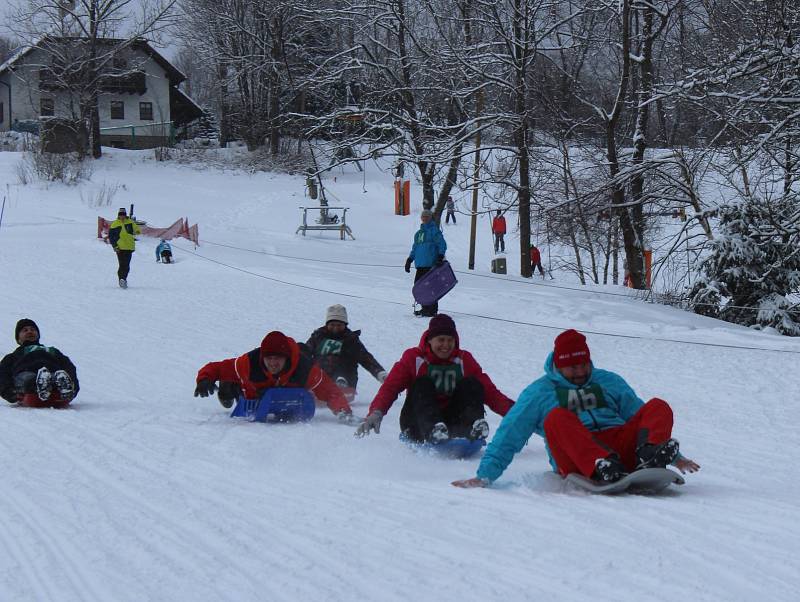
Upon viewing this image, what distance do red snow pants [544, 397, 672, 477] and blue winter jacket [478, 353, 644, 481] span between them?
0.09 m

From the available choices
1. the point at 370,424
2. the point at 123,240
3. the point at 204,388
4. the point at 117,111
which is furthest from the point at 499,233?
the point at 117,111

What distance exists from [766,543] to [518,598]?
1.16 metres

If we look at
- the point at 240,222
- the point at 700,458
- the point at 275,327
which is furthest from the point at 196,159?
the point at 700,458

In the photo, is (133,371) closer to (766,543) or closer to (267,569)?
(267,569)

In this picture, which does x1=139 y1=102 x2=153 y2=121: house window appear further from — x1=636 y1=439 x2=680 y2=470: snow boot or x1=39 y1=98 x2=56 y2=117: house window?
x1=636 y1=439 x2=680 y2=470: snow boot

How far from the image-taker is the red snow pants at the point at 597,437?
5.02m

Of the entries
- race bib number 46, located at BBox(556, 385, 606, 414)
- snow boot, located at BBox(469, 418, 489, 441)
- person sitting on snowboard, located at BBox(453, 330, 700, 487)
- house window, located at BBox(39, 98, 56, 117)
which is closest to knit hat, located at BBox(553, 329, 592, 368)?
person sitting on snowboard, located at BBox(453, 330, 700, 487)

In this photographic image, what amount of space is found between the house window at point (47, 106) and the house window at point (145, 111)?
18.1 ft

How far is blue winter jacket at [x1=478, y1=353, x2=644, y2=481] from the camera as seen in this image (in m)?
5.26

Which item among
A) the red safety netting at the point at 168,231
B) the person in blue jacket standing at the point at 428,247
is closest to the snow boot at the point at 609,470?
the person in blue jacket standing at the point at 428,247

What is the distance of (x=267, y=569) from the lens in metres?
3.77

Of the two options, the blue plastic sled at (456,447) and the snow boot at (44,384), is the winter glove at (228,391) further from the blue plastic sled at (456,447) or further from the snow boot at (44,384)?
the blue plastic sled at (456,447)

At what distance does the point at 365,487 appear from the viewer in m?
5.20

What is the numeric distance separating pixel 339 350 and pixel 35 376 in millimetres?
2500
